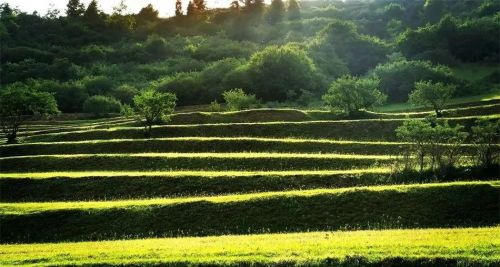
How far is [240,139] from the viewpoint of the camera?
201 ft

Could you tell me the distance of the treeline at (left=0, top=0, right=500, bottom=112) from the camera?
10994 cm

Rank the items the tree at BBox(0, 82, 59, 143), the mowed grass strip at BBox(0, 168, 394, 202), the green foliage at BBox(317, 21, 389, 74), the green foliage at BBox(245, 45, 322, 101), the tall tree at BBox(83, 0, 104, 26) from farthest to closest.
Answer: the tall tree at BBox(83, 0, 104, 26)
the green foliage at BBox(317, 21, 389, 74)
the green foliage at BBox(245, 45, 322, 101)
the tree at BBox(0, 82, 59, 143)
the mowed grass strip at BBox(0, 168, 394, 202)

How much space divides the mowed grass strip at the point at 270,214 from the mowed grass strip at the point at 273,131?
29345 mm

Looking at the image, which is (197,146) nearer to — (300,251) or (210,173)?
(210,173)

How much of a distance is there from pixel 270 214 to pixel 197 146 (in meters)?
26.9

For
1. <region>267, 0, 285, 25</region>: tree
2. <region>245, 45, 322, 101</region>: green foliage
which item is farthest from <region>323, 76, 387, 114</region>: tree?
<region>267, 0, 285, 25</region>: tree

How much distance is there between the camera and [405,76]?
10669cm

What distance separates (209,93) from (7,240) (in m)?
79.0

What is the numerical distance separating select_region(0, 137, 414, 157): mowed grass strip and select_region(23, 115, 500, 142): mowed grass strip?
5.82 m

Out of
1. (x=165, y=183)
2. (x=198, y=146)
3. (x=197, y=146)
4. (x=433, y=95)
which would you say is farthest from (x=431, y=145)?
(x=433, y=95)

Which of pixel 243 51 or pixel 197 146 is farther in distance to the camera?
pixel 243 51

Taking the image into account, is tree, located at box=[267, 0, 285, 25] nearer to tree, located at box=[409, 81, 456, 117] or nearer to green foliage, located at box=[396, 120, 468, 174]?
tree, located at box=[409, 81, 456, 117]

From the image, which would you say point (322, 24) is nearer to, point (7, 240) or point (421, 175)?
point (421, 175)

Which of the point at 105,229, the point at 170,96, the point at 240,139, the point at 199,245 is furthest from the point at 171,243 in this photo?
the point at 170,96
